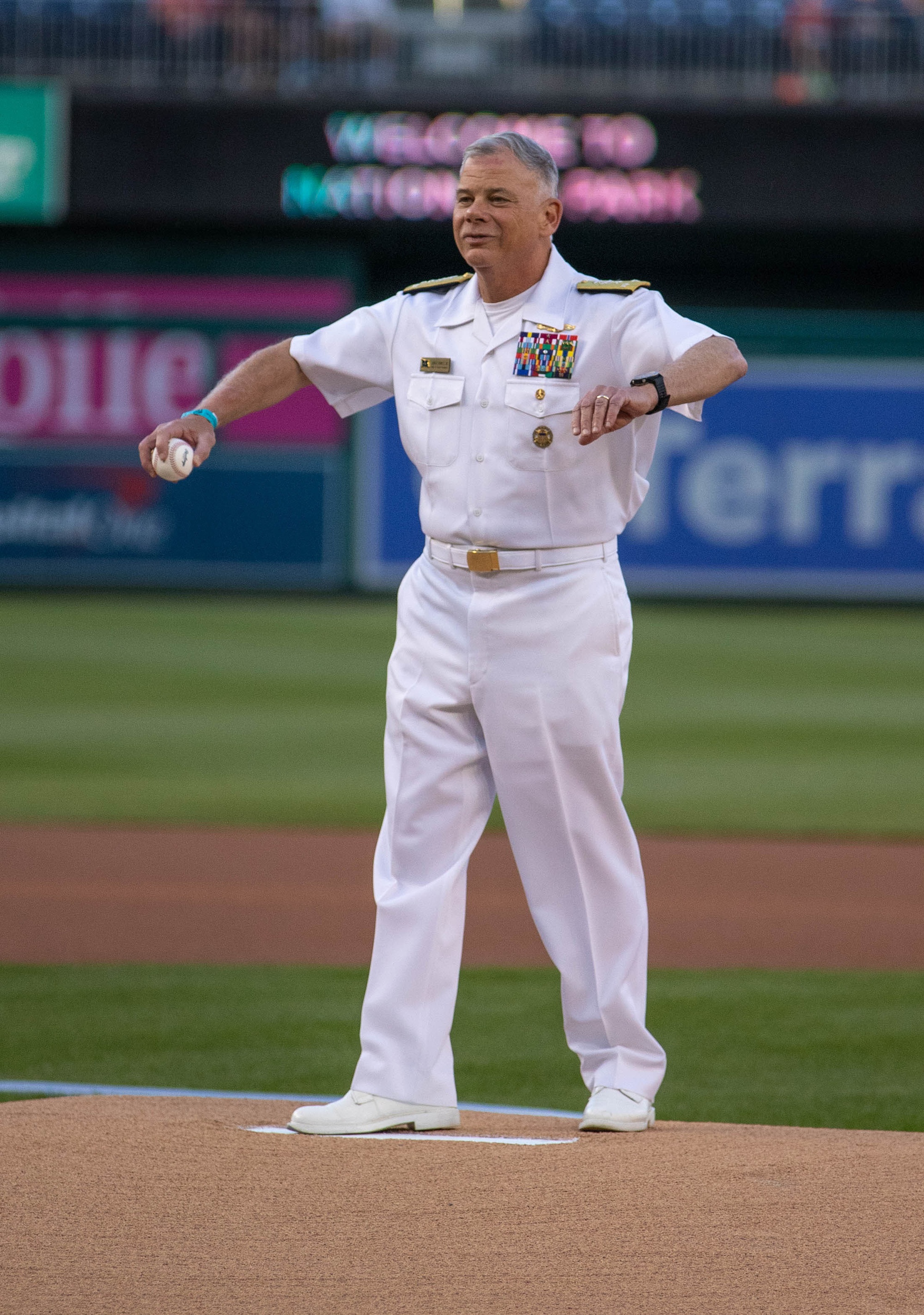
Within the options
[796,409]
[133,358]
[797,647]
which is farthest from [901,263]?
[133,358]

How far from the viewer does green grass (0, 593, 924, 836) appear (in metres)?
9.56

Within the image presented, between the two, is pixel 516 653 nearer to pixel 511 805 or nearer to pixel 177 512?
pixel 511 805

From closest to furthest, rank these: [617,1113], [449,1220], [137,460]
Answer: [449,1220]
[617,1113]
[137,460]

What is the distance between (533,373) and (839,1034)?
241cm

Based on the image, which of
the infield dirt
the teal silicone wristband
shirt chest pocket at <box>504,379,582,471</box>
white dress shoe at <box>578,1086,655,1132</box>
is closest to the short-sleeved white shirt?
shirt chest pocket at <box>504,379,582,471</box>

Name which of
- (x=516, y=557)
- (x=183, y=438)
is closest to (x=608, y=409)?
(x=516, y=557)

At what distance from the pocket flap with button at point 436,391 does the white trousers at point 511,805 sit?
0.30 meters

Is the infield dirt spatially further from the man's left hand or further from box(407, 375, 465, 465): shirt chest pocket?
the man's left hand

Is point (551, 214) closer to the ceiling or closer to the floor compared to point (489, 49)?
closer to the floor

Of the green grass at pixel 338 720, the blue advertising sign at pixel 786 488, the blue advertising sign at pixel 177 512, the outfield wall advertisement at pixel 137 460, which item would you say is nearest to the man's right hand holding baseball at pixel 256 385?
the green grass at pixel 338 720

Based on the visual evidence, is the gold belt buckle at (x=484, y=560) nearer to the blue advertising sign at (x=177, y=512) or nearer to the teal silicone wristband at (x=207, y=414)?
the teal silicone wristband at (x=207, y=414)

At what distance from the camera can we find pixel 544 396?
3.69 meters

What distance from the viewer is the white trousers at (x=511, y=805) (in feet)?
12.2

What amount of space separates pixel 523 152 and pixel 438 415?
0.51 m
